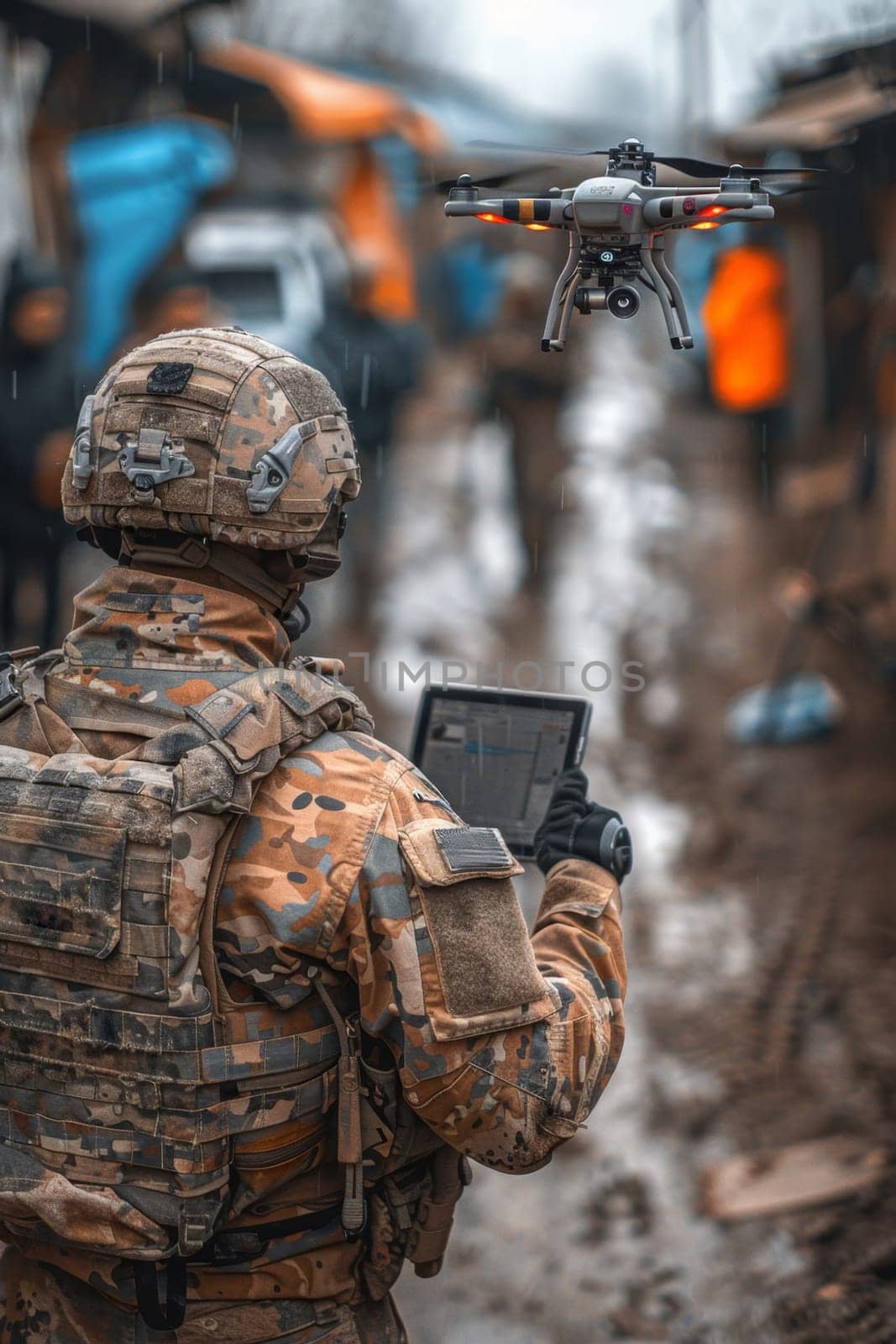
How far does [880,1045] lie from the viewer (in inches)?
210

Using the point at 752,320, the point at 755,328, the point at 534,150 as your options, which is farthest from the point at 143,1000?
the point at 755,328

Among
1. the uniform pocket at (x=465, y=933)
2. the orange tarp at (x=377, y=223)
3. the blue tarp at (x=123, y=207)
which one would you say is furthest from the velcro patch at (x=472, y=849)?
the orange tarp at (x=377, y=223)

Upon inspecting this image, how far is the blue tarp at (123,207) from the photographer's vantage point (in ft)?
39.5

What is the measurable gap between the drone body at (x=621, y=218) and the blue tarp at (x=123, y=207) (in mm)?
10137

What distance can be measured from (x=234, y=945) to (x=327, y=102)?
48.8 feet

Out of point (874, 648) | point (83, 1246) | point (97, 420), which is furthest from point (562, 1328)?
point (874, 648)

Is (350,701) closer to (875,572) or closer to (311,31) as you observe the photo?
(875,572)

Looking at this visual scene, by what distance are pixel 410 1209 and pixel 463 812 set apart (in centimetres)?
73

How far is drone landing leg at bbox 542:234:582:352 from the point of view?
86.7 inches

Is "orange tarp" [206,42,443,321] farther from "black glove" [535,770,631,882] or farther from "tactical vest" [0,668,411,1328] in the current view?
"tactical vest" [0,668,411,1328]

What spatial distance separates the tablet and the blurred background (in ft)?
3.18

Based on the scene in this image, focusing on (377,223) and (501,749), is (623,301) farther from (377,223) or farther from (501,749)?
(377,223)

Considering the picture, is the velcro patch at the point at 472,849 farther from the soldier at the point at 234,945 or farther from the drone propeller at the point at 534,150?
the drone propeller at the point at 534,150

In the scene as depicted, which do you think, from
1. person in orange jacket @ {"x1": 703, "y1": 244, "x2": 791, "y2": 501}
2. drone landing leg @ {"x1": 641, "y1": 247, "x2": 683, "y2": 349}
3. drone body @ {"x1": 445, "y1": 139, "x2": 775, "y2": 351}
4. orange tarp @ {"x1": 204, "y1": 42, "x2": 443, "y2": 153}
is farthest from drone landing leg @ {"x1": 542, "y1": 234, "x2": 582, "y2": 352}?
orange tarp @ {"x1": 204, "y1": 42, "x2": 443, "y2": 153}
